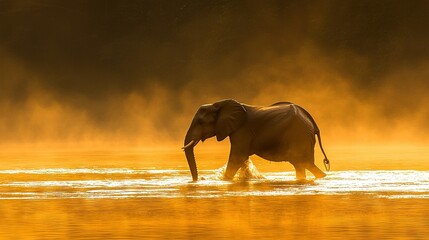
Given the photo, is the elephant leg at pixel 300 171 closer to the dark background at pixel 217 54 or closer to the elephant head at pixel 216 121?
the elephant head at pixel 216 121

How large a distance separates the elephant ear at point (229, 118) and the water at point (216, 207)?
1.31 metres

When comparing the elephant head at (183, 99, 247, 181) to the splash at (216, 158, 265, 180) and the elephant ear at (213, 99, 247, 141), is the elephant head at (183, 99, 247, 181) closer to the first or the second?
the elephant ear at (213, 99, 247, 141)

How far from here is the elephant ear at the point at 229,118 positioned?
3416cm

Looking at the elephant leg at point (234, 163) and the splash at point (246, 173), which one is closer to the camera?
the elephant leg at point (234, 163)

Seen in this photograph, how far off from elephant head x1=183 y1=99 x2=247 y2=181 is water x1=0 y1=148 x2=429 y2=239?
122 cm

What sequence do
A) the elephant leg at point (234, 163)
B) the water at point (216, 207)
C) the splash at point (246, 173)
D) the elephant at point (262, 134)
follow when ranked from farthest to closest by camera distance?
the splash at point (246, 173), the elephant at point (262, 134), the elephant leg at point (234, 163), the water at point (216, 207)

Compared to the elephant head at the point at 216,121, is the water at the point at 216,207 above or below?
below

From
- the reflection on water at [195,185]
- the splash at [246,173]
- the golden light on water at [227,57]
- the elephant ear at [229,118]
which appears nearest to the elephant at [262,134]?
the elephant ear at [229,118]

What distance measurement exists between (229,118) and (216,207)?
9328 mm

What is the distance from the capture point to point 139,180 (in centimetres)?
3453

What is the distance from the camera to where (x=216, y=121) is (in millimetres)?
34438

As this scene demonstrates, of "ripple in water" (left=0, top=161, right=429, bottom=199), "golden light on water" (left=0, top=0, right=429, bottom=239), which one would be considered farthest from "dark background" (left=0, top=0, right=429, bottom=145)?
"ripple in water" (left=0, top=161, right=429, bottom=199)

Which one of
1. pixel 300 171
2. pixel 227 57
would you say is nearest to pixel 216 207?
pixel 300 171

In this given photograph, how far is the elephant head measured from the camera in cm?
3412
